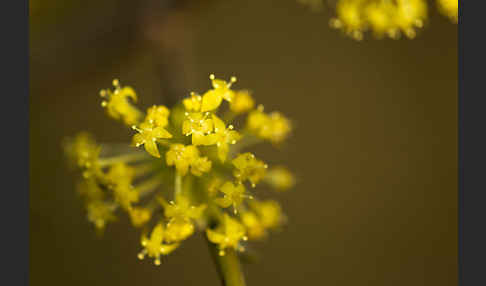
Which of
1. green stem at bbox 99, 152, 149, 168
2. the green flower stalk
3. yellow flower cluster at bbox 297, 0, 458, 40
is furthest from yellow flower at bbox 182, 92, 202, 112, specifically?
yellow flower cluster at bbox 297, 0, 458, 40

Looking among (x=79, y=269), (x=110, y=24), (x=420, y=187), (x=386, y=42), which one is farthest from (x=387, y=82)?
(x=79, y=269)

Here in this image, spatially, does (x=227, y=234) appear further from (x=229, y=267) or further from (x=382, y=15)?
(x=382, y=15)

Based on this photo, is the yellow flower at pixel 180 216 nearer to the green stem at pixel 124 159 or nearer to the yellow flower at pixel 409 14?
the green stem at pixel 124 159

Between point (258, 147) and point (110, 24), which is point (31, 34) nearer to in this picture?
point (110, 24)

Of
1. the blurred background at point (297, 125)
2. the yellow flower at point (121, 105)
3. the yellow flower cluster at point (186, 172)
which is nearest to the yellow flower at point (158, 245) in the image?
the yellow flower cluster at point (186, 172)

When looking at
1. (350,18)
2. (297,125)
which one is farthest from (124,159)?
(297,125)
